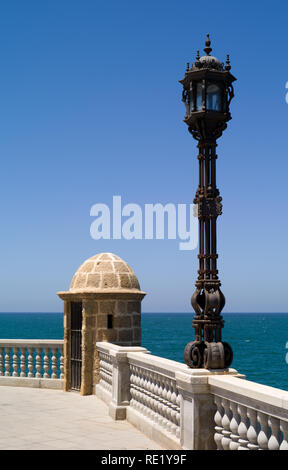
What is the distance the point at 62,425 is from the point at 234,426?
13.8 feet

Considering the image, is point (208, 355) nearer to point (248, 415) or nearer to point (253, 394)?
point (248, 415)

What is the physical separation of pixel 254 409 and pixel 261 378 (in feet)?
156

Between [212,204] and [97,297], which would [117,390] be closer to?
[97,297]

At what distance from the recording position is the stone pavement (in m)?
7.92

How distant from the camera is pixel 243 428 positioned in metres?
5.63

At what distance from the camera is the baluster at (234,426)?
5773 mm

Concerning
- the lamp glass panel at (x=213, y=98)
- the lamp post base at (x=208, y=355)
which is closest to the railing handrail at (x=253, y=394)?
the lamp post base at (x=208, y=355)

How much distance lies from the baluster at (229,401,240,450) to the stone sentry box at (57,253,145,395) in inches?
260

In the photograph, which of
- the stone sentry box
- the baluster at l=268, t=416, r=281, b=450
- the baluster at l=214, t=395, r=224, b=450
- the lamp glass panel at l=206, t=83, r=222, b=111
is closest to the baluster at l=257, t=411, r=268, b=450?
the baluster at l=268, t=416, r=281, b=450

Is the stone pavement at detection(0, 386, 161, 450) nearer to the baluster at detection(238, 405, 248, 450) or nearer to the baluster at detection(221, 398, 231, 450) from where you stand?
the baluster at detection(221, 398, 231, 450)

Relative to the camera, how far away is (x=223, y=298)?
7.03 meters

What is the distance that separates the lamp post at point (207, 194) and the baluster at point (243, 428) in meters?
1.05

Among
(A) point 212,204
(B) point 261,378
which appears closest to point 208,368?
(A) point 212,204

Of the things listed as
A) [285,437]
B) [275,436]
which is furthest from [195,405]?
[285,437]
